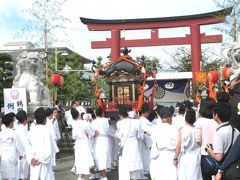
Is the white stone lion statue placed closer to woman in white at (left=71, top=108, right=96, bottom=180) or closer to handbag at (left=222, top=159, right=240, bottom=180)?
woman in white at (left=71, top=108, right=96, bottom=180)

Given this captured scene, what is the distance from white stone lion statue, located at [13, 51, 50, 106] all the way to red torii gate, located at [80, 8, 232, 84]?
1046cm

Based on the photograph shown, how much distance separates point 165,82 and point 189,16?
19.6 ft

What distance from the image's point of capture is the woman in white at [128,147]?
7.12 metres

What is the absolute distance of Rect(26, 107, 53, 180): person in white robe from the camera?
5797 millimetres

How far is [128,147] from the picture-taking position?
23.8 ft

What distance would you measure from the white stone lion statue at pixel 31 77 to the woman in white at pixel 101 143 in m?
3.84

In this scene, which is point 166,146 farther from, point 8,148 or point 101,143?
point 101,143

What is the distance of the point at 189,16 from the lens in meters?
22.4

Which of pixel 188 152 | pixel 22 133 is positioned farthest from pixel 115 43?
pixel 188 152

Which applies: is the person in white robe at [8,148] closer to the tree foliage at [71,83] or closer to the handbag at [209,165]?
the handbag at [209,165]

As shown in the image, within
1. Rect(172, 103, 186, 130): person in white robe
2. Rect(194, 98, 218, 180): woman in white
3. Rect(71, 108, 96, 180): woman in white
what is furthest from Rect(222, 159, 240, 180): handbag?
Rect(71, 108, 96, 180): woman in white

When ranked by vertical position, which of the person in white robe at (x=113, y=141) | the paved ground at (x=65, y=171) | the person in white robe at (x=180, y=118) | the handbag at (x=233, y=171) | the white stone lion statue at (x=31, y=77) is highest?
the white stone lion statue at (x=31, y=77)

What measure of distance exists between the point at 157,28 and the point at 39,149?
18390 mm

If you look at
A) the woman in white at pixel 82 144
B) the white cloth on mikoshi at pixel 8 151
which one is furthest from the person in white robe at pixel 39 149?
the woman in white at pixel 82 144
